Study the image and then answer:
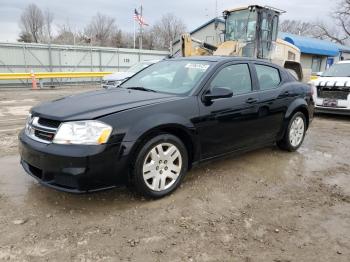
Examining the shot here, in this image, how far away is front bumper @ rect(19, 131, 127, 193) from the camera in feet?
10.4

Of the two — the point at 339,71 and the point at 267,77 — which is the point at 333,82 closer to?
the point at 339,71

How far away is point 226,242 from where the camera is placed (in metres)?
2.97

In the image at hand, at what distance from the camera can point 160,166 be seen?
3693mm

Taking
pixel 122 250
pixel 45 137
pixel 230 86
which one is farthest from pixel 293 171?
pixel 45 137

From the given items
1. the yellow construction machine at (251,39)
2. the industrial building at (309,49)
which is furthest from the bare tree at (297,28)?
the yellow construction machine at (251,39)

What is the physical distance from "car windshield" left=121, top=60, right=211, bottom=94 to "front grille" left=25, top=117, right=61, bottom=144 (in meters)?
1.40

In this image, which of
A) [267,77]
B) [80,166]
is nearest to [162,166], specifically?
[80,166]

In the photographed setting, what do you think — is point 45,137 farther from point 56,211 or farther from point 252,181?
point 252,181

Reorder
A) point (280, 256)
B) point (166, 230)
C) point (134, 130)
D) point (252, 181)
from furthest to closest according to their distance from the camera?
1. point (252, 181)
2. point (134, 130)
3. point (166, 230)
4. point (280, 256)

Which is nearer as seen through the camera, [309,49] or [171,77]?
[171,77]

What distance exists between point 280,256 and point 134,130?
177 centimetres

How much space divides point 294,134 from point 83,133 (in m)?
3.82

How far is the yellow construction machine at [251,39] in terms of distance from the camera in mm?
A: 13031

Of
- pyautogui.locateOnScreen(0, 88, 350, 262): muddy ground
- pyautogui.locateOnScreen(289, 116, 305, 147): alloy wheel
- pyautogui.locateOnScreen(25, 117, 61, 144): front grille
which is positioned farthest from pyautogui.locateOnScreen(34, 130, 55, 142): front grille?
pyautogui.locateOnScreen(289, 116, 305, 147): alloy wheel
